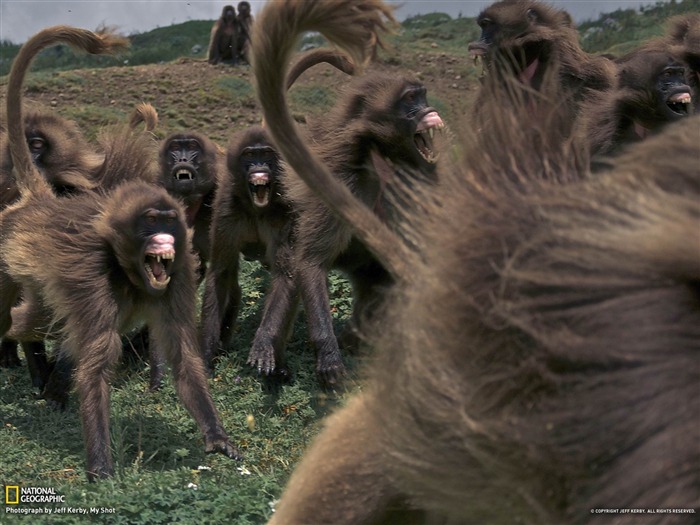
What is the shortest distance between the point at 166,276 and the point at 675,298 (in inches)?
161

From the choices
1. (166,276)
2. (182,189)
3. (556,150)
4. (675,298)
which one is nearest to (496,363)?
(675,298)

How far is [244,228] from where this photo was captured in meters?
6.85

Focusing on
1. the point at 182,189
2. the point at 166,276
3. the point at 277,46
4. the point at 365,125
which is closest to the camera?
the point at 277,46

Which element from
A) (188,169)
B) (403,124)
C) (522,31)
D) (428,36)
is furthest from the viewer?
(428,36)

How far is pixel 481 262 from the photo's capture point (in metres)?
1.79

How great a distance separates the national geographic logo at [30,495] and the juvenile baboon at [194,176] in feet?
10.9

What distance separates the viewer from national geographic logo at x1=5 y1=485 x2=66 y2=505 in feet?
13.1

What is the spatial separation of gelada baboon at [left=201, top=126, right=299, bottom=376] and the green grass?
28cm

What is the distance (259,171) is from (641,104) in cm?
257

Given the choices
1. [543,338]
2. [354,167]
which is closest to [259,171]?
[354,167]

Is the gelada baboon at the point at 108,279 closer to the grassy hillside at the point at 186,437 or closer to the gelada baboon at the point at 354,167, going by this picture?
the grassy hillside at the point at 186,437

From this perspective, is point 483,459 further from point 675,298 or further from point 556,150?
point 556,150

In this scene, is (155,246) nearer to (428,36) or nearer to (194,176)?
(194,176)

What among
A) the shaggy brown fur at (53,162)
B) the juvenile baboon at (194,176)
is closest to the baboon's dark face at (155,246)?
the shaggy brown fur at (53,162)
